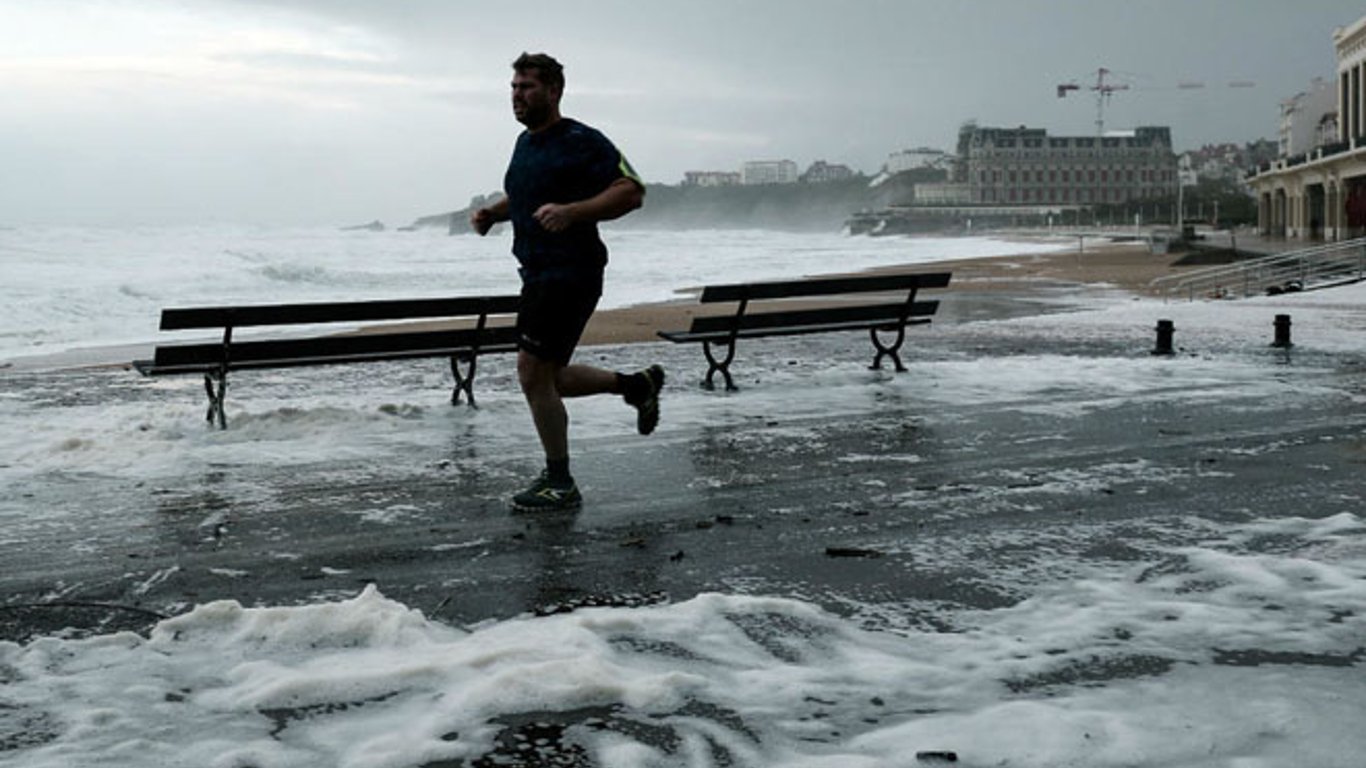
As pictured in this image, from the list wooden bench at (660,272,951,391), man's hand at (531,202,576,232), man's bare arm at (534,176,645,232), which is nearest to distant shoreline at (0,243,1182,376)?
wooden bench at (660,272,951,391)

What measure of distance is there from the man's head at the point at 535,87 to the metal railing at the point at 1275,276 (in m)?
18.2

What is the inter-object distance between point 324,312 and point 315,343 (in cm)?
32

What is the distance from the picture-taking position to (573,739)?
3.40 metres

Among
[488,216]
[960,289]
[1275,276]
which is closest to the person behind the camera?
[488,216]

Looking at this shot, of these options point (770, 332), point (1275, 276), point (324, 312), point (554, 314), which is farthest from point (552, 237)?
point (1275, 276)

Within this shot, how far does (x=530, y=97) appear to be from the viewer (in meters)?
6.31

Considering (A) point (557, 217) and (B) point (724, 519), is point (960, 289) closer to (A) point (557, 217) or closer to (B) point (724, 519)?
(B) point (724, 519)

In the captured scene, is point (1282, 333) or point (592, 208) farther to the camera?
point (1282, 333)

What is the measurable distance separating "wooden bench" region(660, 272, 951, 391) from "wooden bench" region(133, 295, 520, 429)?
5.02 feet

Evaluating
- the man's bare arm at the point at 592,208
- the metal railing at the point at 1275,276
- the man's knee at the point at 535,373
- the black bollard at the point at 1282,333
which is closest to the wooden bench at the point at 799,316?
the black bollard at the point at 1282,333

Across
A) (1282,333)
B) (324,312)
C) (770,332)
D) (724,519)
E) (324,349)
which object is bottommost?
(724,519)

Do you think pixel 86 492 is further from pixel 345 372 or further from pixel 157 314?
pixel 157 314

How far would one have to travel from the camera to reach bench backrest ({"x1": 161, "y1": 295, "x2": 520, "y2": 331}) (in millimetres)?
9156

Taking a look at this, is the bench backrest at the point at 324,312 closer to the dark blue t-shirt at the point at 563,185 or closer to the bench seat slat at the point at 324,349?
the bench seat slat at the point at 324,349
